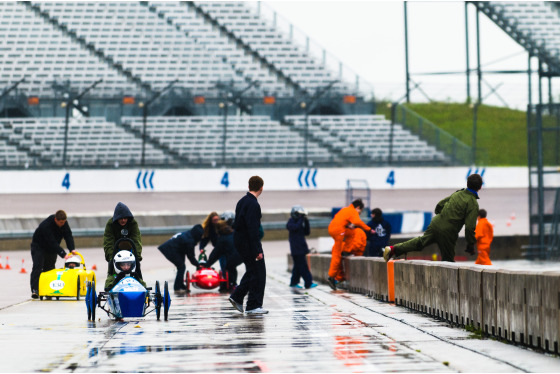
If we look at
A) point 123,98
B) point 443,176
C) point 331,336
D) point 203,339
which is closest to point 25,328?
point 203,339

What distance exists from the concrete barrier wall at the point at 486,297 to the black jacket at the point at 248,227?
217 centimetres

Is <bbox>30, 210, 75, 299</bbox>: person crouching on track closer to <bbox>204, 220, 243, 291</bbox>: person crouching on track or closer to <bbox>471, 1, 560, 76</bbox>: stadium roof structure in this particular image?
<bbox>204, 220, 243, 291</bbox>: person crouching on track

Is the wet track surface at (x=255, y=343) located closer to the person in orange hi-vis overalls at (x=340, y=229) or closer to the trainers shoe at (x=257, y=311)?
the trainers shoe at (x=257, y=311)

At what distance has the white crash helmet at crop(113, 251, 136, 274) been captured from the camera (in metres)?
13.4

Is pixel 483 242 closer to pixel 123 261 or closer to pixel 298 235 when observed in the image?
pixel 298 235

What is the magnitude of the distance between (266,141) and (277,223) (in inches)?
352

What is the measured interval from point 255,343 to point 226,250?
947 centimetres

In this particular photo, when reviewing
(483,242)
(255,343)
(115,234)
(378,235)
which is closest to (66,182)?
(378,235)

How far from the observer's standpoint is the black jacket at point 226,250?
19781mm

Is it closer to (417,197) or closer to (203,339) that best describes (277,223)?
(417,197)

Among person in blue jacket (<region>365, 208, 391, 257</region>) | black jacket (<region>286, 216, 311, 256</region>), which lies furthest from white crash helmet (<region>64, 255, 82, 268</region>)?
person in blue jacket (<region>365, 208, 391, 257</region>)

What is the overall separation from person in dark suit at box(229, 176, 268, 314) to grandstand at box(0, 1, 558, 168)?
27415 mm

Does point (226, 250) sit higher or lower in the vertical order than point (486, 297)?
higher

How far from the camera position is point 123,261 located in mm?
13445
